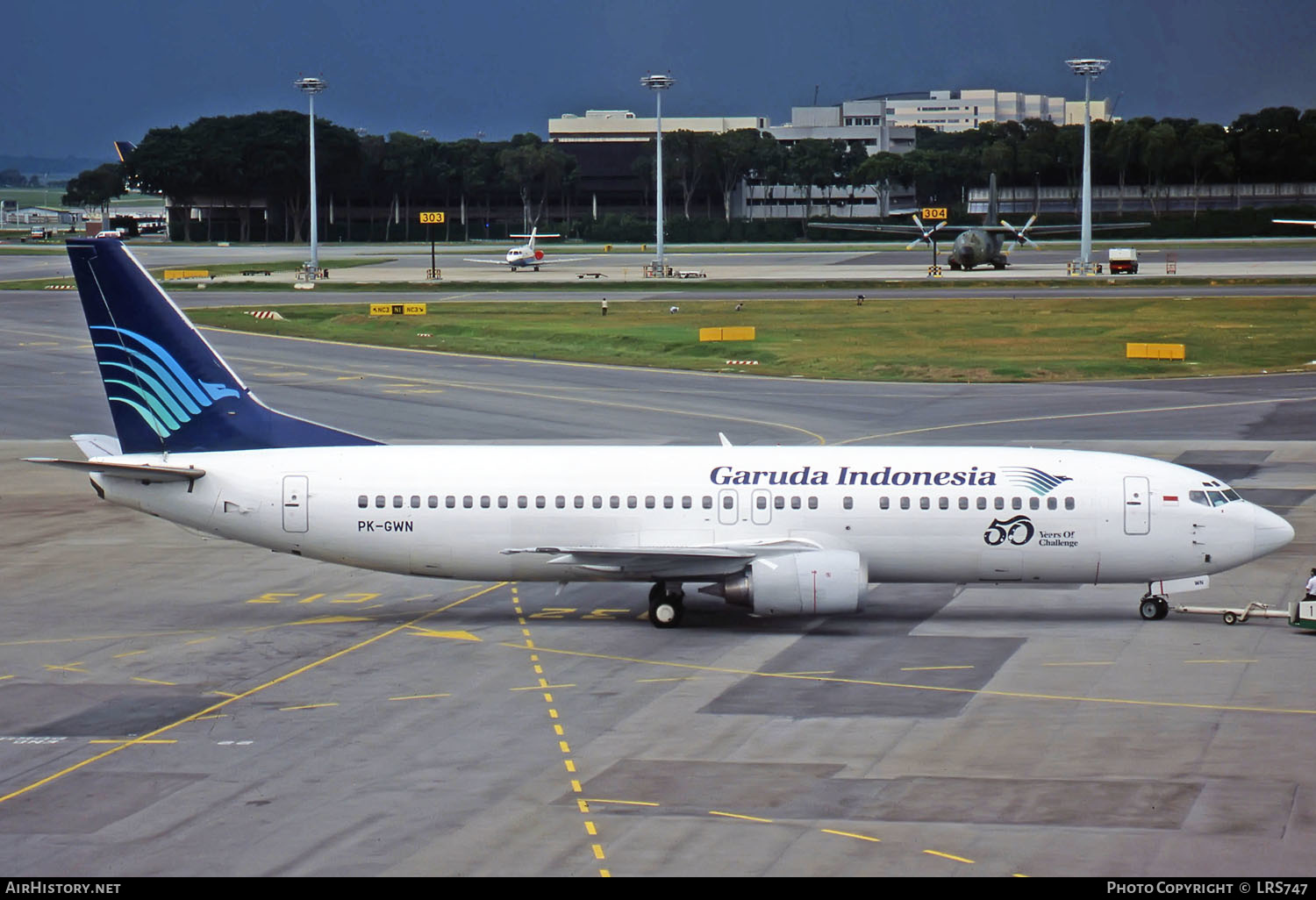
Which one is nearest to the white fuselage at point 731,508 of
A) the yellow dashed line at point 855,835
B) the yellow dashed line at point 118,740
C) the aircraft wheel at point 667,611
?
the aircraft wheel at point 667,611

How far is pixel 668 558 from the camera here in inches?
1460

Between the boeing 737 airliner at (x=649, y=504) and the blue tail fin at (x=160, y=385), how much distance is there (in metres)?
0.05

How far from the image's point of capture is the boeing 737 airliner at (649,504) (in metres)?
37.2

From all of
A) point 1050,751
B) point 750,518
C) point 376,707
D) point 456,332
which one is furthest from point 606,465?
point 456,332

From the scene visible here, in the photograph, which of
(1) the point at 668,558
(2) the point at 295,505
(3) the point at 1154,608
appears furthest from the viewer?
(2) the point at 295,505

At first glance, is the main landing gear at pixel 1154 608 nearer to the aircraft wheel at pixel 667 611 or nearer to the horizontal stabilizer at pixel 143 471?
the aircraft wheel at pixel 667 611

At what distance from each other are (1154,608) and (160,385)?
25585 millimetres

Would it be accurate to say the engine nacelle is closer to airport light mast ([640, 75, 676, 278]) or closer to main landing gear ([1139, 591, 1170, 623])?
main landing gear ([1139, 591, 1170, 623])

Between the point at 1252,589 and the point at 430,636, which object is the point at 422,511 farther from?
the point at 1252,589

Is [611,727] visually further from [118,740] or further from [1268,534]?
[1268,534]

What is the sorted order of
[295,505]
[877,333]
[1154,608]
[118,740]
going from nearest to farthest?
1. [118,740]
2. [1154,608]
3. [295,505]
4. [877,333]

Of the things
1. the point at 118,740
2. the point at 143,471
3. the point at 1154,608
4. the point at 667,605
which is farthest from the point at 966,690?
the point at 143,471

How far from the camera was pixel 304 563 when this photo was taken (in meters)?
46.7

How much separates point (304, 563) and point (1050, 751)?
1027 inches
